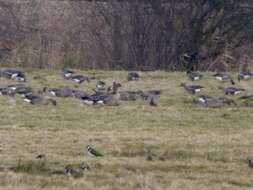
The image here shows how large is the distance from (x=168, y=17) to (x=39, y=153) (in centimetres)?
1472

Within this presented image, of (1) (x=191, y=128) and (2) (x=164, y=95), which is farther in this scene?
(2) (x=164, y=95)

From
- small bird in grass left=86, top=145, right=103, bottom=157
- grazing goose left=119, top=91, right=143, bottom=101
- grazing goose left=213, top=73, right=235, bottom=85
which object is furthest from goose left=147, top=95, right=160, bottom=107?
small bird in grass left=86, top=145, right=103, bottom=157

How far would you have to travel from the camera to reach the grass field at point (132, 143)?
11.1m

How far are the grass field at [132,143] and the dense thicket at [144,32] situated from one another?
23.1 feet

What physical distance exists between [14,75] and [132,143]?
7.63 m

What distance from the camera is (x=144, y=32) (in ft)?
87.5

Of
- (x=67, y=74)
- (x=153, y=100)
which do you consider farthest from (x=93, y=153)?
(x=67, y=74)

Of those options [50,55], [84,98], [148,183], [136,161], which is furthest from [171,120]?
[50,55]

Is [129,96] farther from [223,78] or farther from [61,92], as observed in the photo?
[223,78]

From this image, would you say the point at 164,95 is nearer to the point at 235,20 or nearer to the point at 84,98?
the point at 84,98

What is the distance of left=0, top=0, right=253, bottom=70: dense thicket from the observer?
85.5ft

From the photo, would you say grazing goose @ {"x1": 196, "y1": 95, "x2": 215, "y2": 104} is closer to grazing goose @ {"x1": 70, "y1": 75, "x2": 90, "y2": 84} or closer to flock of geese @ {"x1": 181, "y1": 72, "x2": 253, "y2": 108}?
flock of geese @ {"x1": 181, "y1": 72, "x2": 253, "y2": 108}

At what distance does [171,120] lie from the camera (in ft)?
52.5

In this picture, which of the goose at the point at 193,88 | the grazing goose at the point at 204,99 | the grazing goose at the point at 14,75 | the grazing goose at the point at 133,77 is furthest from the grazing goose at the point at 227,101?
the grazing goose at the point at 14,75
